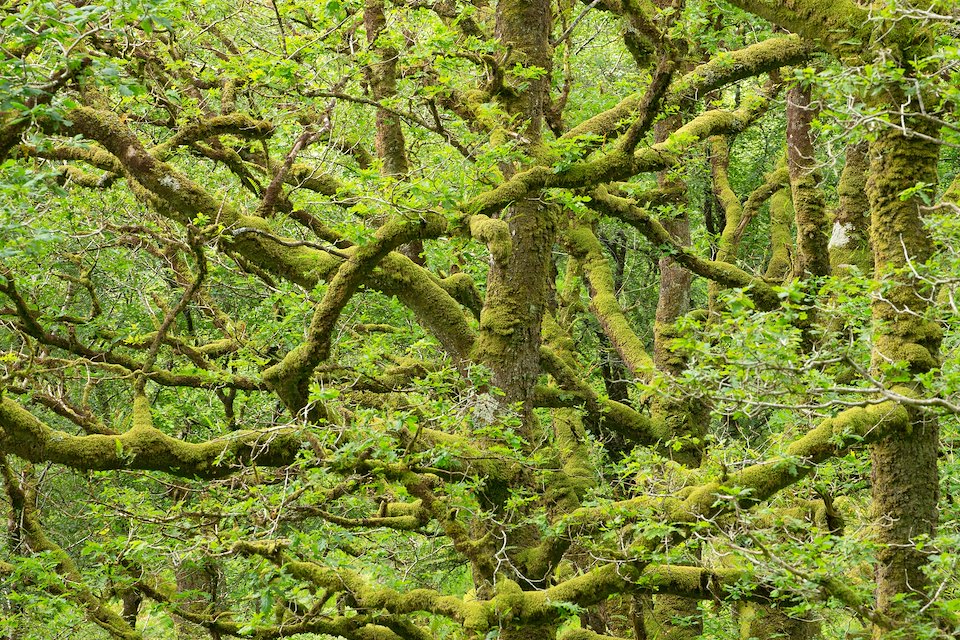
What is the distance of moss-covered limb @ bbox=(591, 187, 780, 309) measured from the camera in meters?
10.2

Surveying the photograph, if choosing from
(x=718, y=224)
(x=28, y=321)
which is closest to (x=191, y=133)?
(x=28, y=321)

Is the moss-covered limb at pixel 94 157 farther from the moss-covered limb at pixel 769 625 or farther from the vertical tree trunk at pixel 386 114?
the moss-covered limb at pixel 769 625

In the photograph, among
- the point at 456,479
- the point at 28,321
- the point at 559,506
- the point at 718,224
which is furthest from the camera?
the point at 718,224

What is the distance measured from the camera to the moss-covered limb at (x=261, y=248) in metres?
7.38

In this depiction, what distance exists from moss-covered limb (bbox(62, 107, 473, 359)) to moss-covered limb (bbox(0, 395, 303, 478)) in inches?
60.2

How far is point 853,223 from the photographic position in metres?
10.1

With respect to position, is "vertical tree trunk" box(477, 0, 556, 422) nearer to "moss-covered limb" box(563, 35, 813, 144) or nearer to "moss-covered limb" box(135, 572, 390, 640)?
"moss-covered limb" box(563, 35, 813, 144)

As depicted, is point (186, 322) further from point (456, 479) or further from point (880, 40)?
point (880, 40)

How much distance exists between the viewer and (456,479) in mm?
7367

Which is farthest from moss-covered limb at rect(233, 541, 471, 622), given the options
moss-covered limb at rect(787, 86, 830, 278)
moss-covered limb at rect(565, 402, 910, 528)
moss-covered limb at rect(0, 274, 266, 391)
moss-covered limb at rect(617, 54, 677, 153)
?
moss-covered limb at rect(787, 86, 830, 278)

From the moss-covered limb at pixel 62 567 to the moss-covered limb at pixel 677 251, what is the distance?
6.02 m

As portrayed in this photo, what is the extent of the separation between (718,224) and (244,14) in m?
13.4

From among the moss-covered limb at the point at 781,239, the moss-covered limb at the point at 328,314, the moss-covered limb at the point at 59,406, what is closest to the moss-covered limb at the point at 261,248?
the moss-covered limb at the point at 328,314

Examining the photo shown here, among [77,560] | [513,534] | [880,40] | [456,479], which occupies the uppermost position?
[880,40]
